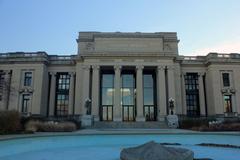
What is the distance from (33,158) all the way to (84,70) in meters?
23.8

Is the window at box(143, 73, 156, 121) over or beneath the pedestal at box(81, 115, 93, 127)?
over

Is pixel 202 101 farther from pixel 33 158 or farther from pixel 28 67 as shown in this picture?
pixel 33 158

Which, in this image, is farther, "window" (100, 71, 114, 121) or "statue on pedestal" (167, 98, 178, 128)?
"window" (100, 71, 114, 121)

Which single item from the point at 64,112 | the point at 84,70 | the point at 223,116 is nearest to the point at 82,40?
the point at 84,70

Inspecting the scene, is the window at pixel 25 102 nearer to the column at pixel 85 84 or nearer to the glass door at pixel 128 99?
the column at pixel 85 84

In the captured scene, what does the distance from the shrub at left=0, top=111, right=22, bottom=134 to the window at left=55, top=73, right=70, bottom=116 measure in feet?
57.4

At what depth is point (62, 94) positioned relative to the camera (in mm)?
35625

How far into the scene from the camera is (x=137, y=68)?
105 ft

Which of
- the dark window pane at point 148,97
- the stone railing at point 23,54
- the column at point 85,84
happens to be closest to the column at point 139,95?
the dark window pane at point 148,97

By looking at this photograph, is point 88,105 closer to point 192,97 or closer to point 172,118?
point 172,118

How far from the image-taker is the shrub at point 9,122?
1666cm

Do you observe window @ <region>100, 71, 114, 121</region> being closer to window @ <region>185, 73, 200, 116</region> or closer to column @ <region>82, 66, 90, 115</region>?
column @ <region>82, 66, 90, 115</region>

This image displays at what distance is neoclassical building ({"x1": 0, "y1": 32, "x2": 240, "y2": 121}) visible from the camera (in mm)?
32125

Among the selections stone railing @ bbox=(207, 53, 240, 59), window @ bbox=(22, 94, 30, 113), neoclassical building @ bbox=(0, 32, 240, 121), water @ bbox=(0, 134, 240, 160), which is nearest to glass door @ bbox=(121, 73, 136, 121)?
neoclassical building @ bbox=(0, 32, 240, 121)
